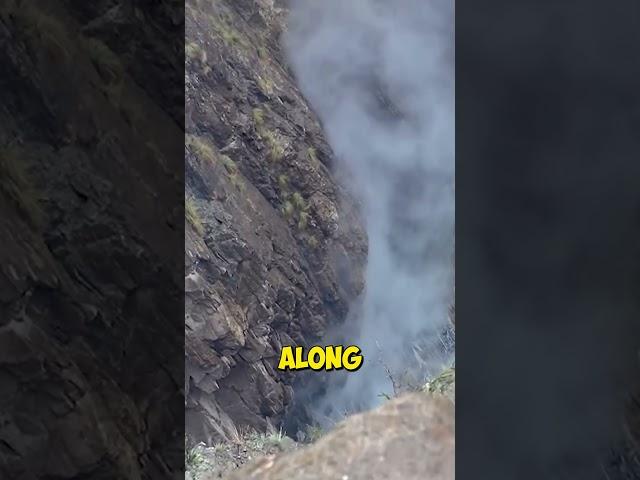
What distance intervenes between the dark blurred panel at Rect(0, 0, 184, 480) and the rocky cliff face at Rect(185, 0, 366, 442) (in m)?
0.05

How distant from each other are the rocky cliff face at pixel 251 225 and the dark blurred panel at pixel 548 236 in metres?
0.37

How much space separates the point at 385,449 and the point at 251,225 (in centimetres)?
66

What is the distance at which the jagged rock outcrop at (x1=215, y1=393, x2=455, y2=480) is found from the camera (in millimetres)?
2123

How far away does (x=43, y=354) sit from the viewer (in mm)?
1858

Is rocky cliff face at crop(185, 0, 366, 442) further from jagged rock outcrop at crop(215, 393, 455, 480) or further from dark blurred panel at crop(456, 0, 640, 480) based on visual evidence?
dark blurred panel at crop(456, 0, 640, 480)

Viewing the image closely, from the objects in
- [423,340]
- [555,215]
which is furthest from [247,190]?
[555,215]

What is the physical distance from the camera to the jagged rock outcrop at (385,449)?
2123mm

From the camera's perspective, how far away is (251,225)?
2.11 meters

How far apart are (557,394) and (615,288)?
318mm
